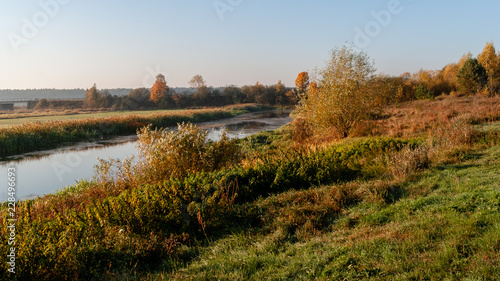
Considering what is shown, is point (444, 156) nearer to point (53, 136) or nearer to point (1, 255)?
point (1, 255)

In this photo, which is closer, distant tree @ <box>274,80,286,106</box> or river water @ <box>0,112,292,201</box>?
river water @ <box>0,112,292,201</box>

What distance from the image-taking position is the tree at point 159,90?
77.2 metres

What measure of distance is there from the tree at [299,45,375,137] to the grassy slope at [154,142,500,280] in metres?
11.9

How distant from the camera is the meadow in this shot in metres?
4.20

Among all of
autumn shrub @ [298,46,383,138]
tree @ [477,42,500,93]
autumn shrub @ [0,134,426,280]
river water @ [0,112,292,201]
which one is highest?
tree @ [477,42,500,93]

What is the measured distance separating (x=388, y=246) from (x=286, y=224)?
1.94 m

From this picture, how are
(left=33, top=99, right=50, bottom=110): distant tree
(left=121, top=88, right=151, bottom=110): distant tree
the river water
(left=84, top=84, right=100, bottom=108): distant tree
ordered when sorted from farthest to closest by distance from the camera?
1. (left=33, top=99, right=50, bottom=110): distant tree
2. (left=84, top=84, right=100, bottom=108): distant tree
3. (left=121, top=88, right=151, bottom=110): distant tree
4. the river water

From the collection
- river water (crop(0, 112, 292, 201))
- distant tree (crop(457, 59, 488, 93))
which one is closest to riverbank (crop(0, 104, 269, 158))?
river water (crop(0, 112, 292, 201))

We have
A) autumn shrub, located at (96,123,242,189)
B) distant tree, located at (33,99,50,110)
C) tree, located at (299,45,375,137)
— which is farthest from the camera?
distant tree, located at (33,99,50,110)

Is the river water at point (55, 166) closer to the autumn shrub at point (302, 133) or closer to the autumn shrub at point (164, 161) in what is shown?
the autumn shrub at point (164, 161)

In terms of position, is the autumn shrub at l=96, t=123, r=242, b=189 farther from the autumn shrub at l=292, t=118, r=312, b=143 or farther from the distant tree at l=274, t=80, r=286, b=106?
the distant tree at l=274, t=80, r=286, b=106

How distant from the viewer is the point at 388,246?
439cm

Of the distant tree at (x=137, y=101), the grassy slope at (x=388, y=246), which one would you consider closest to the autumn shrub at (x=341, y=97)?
the grassy slope at (x=388, y=246)

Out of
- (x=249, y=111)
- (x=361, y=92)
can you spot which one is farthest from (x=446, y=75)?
(x=361, y=92)
